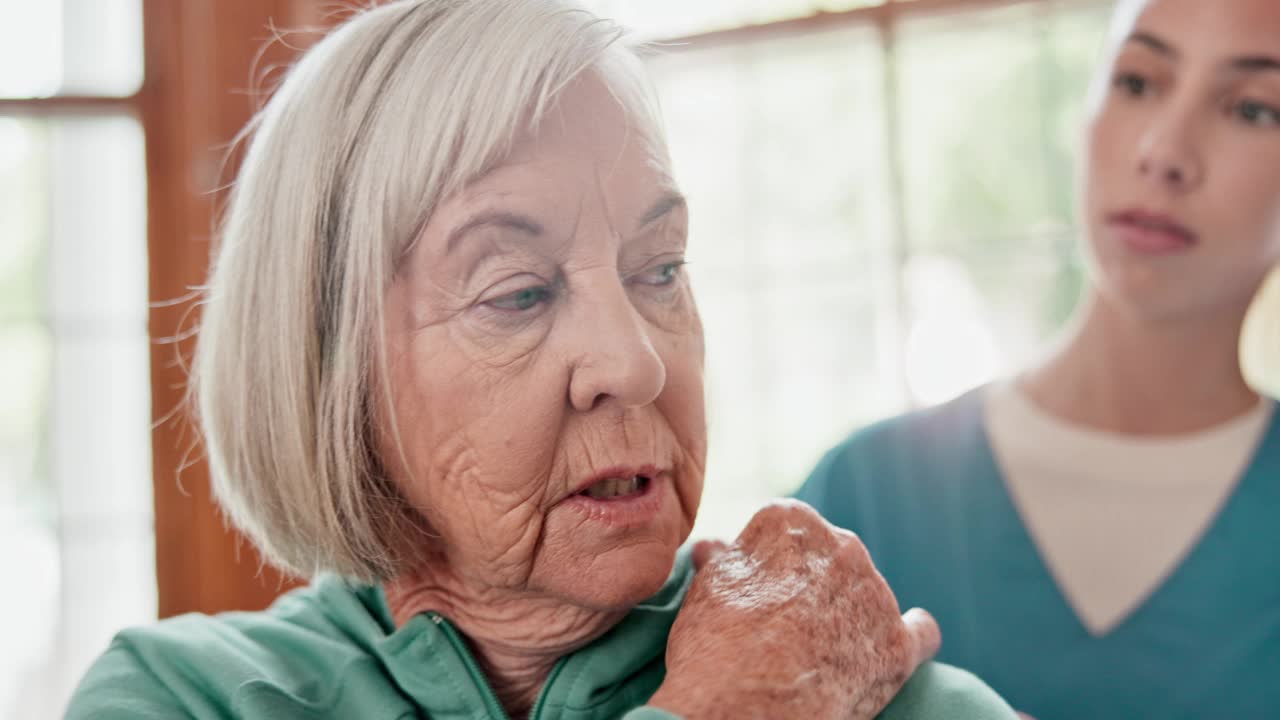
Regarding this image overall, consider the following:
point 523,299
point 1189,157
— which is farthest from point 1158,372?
point 523,299

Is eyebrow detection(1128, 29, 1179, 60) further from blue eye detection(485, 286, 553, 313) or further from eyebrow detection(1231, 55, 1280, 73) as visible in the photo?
blue eye detection(485, 286, 553, 313)

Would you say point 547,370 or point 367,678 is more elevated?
point 547,370

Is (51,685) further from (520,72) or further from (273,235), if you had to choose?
(520,72)

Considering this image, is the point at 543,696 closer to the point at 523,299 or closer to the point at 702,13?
the point at 523,299

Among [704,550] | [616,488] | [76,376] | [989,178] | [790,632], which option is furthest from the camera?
[76,376]

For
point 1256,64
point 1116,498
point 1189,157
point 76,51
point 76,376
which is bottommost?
point 1116,498

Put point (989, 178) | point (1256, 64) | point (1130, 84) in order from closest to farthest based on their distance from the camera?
1. point (1256, 64)
2. point (1130, 84)
3. point (989, 178)

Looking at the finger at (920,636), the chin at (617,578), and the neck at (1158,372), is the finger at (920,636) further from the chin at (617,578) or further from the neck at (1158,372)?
the neck at (1158,372)

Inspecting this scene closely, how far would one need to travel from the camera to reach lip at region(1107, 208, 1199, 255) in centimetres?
144

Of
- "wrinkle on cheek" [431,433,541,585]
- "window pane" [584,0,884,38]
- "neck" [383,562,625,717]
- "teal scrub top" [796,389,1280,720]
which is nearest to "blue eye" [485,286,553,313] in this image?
"wrinkle on cheek" [431,433,541,585]

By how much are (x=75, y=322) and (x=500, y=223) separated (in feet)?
6.38

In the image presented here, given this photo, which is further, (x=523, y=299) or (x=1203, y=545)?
(x=1203, y=545)

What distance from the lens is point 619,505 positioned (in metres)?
0.94

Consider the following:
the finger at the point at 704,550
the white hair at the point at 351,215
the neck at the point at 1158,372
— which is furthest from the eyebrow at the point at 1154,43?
the finger at the point at 704,550
